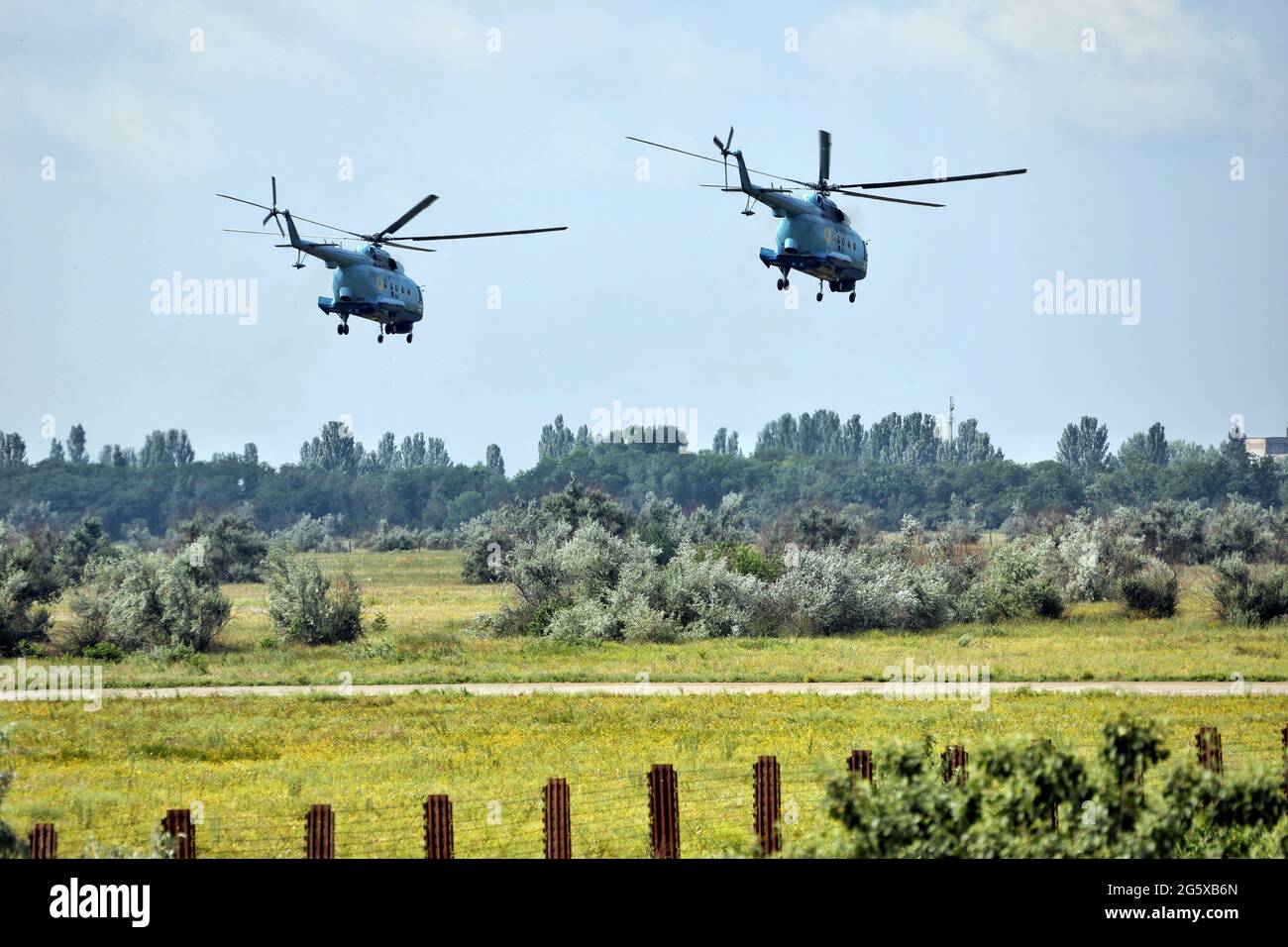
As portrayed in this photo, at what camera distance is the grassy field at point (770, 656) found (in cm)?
4009

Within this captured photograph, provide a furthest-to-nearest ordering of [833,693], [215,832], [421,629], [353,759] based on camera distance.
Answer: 1. [421,629]
2. [833,693]
3. [353,759]
4. [215,832]

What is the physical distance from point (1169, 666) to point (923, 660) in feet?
21.5

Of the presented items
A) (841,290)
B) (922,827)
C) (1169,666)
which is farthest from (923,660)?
(922,827)

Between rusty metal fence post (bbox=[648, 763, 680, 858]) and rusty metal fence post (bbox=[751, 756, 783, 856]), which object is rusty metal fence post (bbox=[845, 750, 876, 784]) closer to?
rusty metal fence post (bbox=[751, 756, 783, 856])

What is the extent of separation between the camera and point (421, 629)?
5666cm

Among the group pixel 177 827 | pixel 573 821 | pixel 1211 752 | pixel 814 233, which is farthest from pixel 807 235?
pixel 177 827

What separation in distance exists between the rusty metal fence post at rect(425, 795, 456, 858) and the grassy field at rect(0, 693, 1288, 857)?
356 cm

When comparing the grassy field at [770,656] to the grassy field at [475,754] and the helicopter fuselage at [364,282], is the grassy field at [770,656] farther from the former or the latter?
the helicopter fuselage at [364,282]

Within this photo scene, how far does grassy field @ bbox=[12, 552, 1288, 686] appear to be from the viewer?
1578 inches

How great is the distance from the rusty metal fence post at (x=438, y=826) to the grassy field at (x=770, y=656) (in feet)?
84.3

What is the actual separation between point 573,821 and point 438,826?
6377 mm

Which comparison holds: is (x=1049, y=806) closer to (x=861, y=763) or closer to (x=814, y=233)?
(x=861, y=763)
